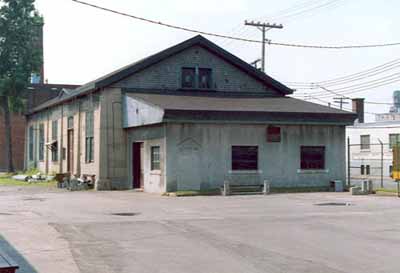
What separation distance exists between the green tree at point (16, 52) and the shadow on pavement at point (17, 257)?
45.9 metres

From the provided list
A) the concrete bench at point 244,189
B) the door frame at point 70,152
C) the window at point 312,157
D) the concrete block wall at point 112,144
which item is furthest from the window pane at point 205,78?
the door frame at point 70,152

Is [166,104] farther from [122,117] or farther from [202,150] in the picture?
[122,117]

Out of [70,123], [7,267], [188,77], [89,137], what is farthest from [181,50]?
[7,267]

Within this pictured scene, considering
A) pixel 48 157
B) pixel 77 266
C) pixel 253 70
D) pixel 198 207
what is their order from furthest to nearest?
pixel 48 157
pixel 253 70
pixel 198 207
pixel 77 266

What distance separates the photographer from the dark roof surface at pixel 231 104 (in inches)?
1193

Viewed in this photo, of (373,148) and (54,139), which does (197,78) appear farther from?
(373,148)

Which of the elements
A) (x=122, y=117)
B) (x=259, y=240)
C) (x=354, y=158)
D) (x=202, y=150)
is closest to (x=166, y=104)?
(x=202, y=150)

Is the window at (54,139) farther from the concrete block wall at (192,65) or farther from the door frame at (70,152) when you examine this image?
the concrete block wall at (192,65)

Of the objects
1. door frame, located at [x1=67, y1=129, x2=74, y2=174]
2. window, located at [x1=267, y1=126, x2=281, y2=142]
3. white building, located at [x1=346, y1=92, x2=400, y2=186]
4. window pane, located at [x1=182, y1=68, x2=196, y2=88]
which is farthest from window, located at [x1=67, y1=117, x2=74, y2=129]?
white building, located at [x1=346, y1=92, x2=400, y2=186]

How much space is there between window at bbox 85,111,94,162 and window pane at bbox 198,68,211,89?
6419 mm

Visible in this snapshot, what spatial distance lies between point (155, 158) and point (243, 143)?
14.0 ft

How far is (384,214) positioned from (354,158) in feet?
132

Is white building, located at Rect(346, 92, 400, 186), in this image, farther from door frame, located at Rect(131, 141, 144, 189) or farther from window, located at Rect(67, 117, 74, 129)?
door frame, located at Rect(131, 141, 144, 189)

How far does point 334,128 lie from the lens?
108ft
